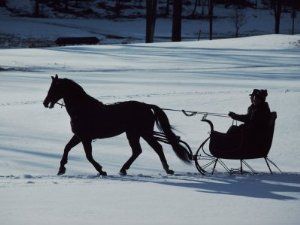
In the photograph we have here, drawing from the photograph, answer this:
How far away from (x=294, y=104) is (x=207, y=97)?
92.4 inches

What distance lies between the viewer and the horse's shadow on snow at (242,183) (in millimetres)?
7148

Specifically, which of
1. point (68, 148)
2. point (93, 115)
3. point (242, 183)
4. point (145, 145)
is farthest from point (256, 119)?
point (145, 145)

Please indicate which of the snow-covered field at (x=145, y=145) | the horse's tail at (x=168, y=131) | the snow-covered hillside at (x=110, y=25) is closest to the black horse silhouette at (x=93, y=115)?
Answer: the horse's tail at (x=168, y=131)

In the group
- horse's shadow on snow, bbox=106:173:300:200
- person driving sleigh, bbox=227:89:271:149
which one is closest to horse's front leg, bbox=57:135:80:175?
horse's shadow on snow, bbox=106:173:300:200

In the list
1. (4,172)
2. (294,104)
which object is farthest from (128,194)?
(294,104)

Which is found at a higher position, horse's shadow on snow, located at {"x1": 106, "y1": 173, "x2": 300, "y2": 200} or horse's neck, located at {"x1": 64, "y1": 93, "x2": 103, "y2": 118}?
horse's neck, located at {"x1": 64, "y1": 93, "x2": 103, "y2": 118}

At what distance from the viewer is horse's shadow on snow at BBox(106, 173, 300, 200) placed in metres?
7.15

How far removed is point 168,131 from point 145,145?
9.64ft

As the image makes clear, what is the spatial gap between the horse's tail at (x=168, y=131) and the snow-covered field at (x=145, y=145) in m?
0.34

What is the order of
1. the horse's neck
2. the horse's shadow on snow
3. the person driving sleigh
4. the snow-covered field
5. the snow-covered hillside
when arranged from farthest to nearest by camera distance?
the snow-covered hillside → the horse's neck → the person driving sleigh → the horse's shadow on snow → the snow-covered field

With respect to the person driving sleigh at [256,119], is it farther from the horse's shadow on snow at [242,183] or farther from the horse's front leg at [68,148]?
the horse's front leg at [68,148]

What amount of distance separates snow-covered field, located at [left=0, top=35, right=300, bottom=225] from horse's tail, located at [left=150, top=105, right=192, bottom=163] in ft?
1.11

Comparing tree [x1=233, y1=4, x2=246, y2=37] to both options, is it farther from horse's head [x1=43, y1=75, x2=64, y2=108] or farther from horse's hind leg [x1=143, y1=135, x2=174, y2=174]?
horse's head [x1=43, y1=75, x2=64, y2=108]

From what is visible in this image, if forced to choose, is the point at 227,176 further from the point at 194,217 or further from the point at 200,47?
the point at 200,47
